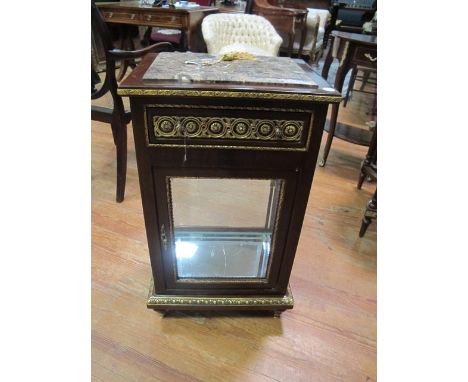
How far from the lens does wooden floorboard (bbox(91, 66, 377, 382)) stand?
78cm

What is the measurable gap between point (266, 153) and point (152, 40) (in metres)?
2.70

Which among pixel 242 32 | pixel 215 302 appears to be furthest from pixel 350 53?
pixel 215 302

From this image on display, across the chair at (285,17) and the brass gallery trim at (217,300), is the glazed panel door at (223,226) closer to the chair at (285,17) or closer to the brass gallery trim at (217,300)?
the brass gallery trim at (217,300)

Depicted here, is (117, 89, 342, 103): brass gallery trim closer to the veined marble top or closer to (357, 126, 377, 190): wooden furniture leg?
the veined marble top

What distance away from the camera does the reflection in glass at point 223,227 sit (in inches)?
28.7

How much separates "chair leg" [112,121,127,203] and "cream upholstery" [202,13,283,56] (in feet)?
3.80

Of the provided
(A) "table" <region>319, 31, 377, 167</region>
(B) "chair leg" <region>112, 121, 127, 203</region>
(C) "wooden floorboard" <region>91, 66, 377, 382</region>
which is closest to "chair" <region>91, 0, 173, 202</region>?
(B) "chair leg" <region>112, 121, 127, 203</region>

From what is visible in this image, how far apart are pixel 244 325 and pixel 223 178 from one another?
48cm

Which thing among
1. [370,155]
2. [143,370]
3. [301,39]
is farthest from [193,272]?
[301,39]

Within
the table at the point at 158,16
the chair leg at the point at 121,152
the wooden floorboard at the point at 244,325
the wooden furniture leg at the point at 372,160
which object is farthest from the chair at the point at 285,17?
the wooden floorboard at the point at 244,325

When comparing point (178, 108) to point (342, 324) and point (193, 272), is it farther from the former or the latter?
point (342, 324)

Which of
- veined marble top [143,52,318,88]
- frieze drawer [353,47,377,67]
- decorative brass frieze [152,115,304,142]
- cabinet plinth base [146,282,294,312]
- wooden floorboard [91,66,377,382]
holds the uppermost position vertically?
frieze drawer [353,47,377,67]

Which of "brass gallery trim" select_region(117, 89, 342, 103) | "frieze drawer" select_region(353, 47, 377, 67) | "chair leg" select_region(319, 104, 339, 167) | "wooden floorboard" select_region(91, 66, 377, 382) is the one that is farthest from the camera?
"chair leg" select_region(319, 104, 339, 167)

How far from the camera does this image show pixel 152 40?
281cm
